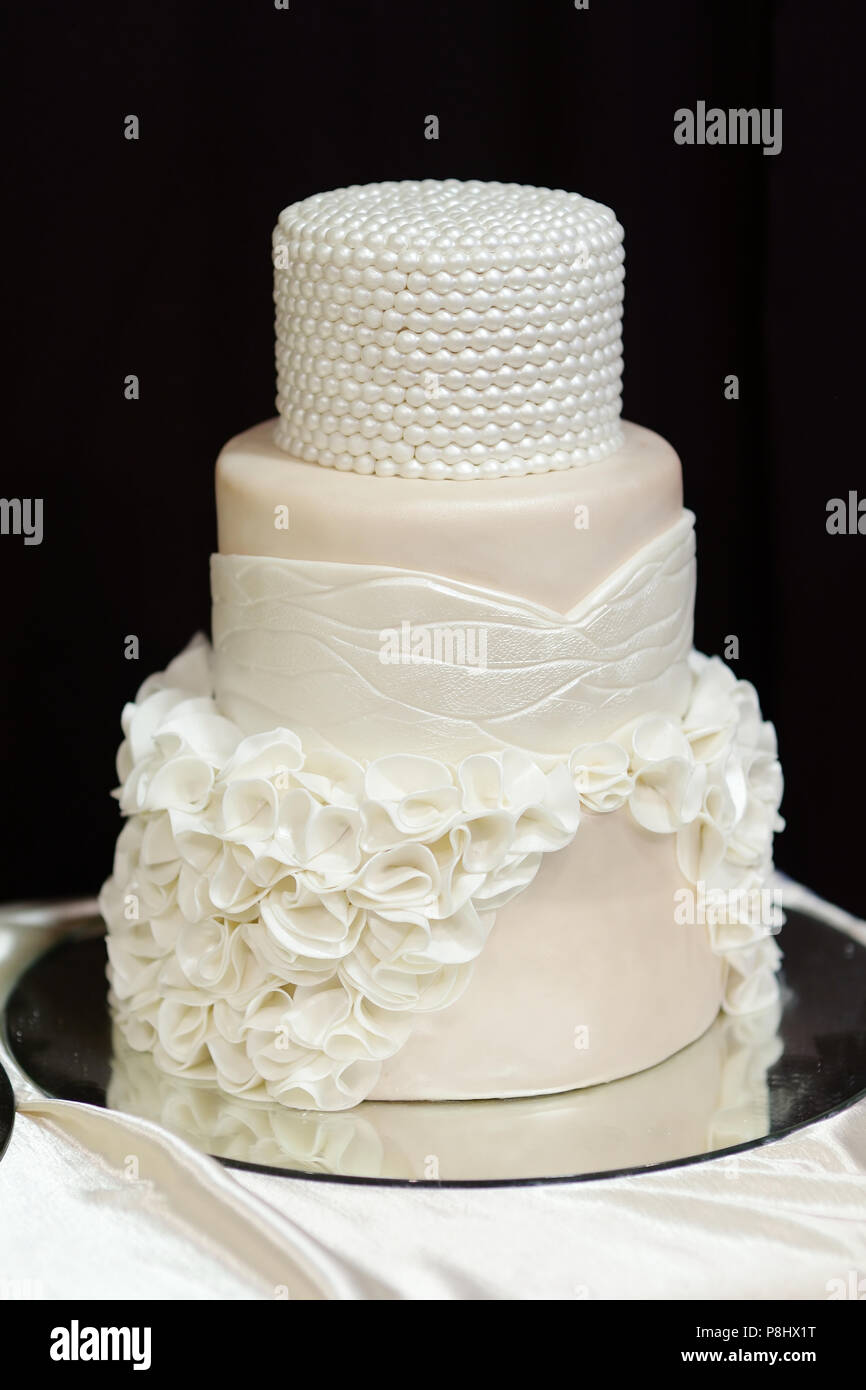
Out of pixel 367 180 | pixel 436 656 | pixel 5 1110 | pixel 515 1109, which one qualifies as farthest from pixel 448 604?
pixel 367 180

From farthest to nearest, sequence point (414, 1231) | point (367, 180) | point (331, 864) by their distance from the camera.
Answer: point (367, 180) → point (331, 864) → point (414, 1231)

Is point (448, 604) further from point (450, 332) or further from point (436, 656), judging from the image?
point (450, 332)

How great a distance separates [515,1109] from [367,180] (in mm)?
1366

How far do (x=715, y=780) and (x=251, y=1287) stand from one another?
749 mm

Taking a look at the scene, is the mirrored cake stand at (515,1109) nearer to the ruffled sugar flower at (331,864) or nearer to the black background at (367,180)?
the ruffled sugar flower at (331,864)

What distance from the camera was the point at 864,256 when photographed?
A: 261 centimetres

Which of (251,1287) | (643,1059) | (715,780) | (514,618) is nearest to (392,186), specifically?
(514,618)

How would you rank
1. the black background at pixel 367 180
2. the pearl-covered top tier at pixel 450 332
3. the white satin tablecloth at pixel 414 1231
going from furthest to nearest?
the black background at pixel 367 180, the pearl-covered top tier at pixel 450 332, the white satin tablecloth at pixel 414 1231

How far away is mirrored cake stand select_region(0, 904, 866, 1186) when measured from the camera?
193 centimetres

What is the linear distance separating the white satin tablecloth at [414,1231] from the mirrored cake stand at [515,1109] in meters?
0.03

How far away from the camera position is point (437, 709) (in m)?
1.96

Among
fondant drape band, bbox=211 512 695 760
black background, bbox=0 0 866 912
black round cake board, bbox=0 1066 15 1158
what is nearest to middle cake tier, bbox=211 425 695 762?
fondant drape band, bbox=211 512 695 760

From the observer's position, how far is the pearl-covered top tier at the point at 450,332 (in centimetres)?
192

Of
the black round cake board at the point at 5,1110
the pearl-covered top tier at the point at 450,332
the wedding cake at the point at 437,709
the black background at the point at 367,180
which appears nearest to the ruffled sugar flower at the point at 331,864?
the wedding cake at the point at 437,709
